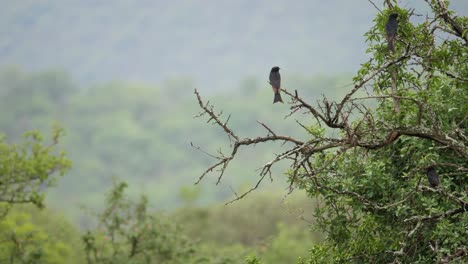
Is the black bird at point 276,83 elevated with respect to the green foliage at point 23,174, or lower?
lower

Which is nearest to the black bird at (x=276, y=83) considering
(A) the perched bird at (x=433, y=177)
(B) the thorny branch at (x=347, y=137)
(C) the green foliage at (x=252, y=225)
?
(B) the thorny branch at (x=347, y=137)

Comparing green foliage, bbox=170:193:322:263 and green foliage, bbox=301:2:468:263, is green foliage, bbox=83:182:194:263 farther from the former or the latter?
green foliage, bbox=170:193:322:263

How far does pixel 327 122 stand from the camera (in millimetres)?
7469

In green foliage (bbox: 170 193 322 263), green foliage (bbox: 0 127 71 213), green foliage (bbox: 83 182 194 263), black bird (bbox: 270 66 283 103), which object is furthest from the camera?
green foliage (bbox: 170 193 322 263)

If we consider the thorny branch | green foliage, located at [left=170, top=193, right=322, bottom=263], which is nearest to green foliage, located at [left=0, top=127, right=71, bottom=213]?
the thorny branch

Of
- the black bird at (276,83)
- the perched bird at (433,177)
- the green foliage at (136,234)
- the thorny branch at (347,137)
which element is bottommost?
the perched bird at (433,177)

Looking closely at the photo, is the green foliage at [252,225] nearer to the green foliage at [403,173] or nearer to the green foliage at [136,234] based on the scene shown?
the green foliage at [136,234]

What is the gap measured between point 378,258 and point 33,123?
195 meters

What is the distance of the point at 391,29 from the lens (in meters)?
9.04

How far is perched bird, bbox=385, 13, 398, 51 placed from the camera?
355 inches

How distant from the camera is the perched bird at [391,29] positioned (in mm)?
9008

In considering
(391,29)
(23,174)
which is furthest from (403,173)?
(23,174)

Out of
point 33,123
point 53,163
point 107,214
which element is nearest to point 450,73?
point 53,163

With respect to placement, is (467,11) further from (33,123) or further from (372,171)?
(33,123)
